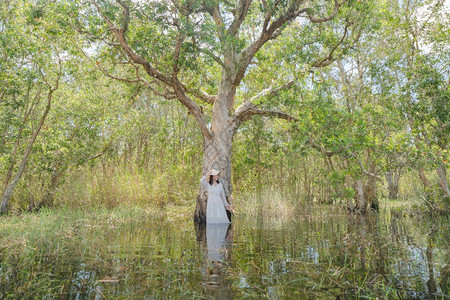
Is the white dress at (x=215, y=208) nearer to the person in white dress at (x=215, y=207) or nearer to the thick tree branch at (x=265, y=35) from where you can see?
the person in white dress at (x=215, y=207)

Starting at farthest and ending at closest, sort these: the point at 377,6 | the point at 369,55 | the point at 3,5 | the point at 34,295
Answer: the point at 369,55 < the point at 377,6 < the point at 3,5 < the point at 34,295

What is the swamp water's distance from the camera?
101 inches

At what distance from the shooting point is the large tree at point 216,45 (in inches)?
306

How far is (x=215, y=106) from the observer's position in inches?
424

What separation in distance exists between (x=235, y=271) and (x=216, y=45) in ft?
19.6

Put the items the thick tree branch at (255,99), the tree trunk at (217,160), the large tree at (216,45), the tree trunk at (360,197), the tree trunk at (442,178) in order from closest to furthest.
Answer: the large tree at (216,45) < the tree trunk at (442,178) < the tree trunk at (217,160) < the thick tree branch at (255,99) < the tree trunk at (360,197)

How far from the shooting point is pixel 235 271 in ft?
10.6

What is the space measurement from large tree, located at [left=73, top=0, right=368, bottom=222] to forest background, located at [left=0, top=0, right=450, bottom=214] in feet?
0.30

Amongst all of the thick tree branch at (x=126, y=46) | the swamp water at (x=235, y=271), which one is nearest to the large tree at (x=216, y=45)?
the thick tree branch at (x=126, y=46)

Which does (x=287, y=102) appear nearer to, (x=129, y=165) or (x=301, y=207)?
(x=301, y=207)

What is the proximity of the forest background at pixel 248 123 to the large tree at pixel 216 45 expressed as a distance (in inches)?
3.6

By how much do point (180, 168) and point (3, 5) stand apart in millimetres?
8109

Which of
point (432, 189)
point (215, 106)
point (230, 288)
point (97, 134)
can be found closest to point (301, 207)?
point (432, 189)

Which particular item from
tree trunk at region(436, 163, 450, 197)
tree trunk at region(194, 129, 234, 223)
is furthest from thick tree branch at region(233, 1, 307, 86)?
tree trunk at region(436, 163, 450, 197)
